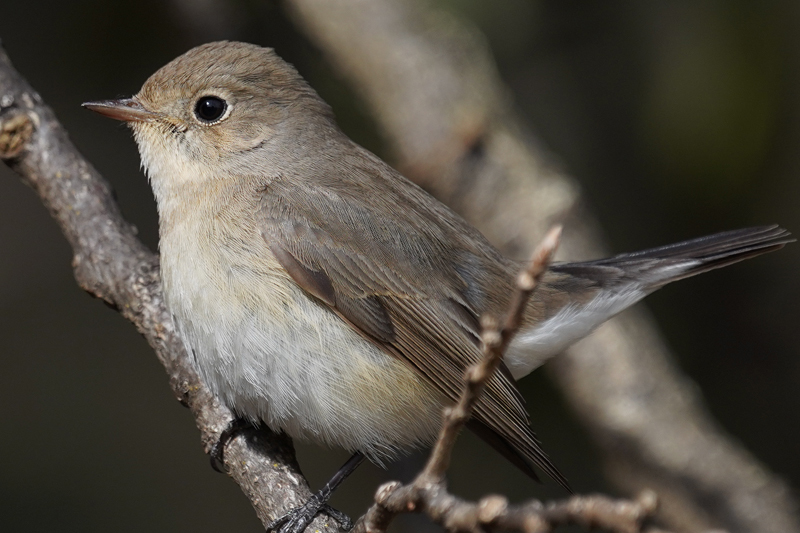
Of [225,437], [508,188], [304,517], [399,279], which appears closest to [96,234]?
[225,437]

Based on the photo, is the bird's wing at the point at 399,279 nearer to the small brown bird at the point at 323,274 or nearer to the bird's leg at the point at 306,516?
the small brown bird at the point at 323,274

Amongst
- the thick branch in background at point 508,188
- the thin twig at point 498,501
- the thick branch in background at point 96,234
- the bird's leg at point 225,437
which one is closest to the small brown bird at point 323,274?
the bird's leg at point 225,437

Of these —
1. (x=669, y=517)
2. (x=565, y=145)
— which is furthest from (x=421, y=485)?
(x=565, y=145)

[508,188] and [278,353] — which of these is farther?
[508,188]

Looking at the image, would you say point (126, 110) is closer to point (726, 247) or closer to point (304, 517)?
point (304, 517)

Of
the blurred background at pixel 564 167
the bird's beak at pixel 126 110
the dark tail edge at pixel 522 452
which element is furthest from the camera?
the blurred background at pixel 564 167

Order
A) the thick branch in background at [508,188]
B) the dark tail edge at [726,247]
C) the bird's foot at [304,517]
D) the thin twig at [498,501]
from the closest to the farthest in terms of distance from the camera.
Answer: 1. the thin twig at [498,501]
2. the bird's foot at [304,517]
3. the dark tail edge at [726,247]
4. the thick branch in background at [508,188]

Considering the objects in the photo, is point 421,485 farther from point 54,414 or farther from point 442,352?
point 54,414
